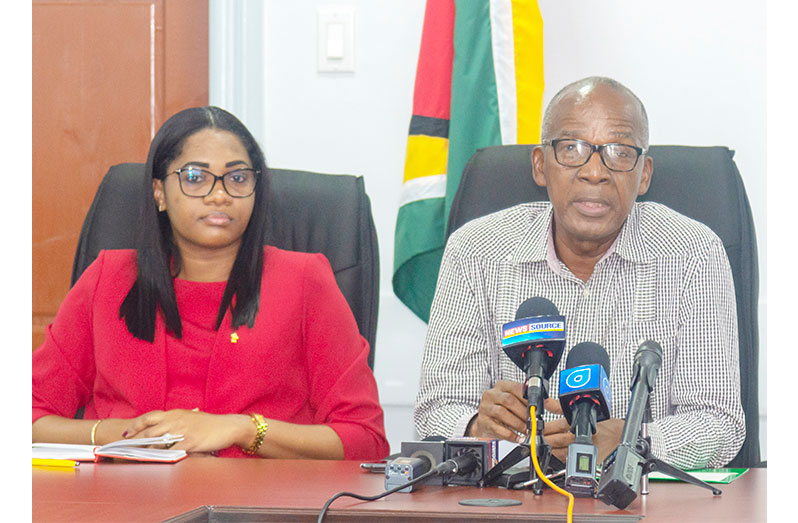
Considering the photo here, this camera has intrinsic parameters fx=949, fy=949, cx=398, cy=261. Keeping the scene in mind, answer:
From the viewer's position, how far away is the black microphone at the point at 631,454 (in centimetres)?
85

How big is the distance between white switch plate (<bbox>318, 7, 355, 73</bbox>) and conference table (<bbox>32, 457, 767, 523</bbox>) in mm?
1584

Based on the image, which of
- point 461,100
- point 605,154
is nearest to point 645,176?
point 605,154

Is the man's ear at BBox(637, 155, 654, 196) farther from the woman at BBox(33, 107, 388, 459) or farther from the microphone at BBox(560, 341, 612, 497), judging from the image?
the microphone at BBox(560, 341, 612, 497)

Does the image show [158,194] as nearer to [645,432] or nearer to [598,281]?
[598,281]

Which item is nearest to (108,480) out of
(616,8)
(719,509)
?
(719,509)

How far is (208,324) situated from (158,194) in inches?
11.3

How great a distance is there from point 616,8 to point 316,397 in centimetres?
140

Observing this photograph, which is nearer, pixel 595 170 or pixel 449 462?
pixel 449 462

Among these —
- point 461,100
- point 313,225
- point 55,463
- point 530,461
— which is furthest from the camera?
point 461,100

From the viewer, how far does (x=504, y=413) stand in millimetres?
1407

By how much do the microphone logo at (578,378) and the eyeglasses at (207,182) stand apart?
100cm

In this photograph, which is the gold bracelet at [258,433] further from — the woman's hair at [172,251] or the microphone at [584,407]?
the microphone at [584,407]

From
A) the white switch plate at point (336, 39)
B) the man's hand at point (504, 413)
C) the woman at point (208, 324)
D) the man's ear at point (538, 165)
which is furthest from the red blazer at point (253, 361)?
the white switch plate at point (336, 39)

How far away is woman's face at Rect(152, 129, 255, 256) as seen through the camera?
178 cm
